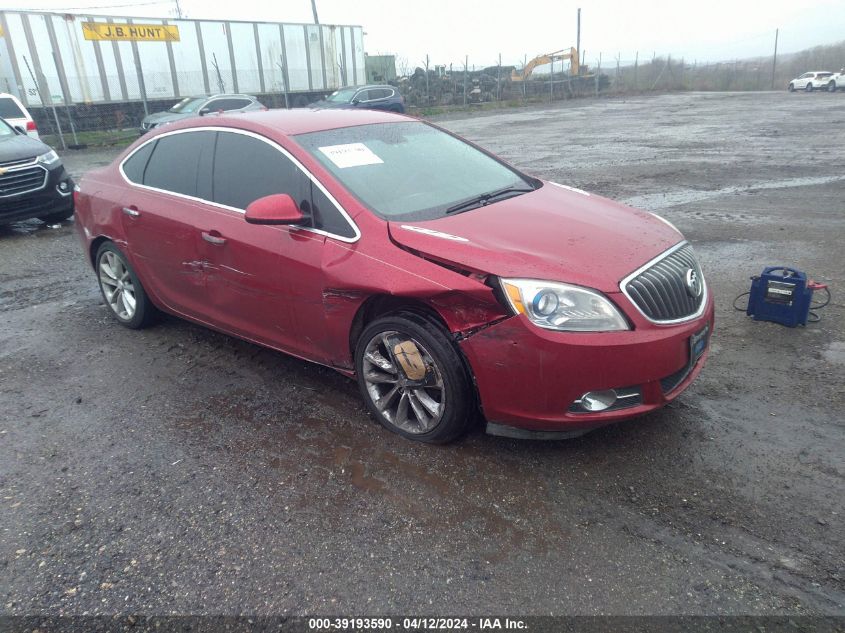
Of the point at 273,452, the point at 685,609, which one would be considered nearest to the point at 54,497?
the point at 273,452

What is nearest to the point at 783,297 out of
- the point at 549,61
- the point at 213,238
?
the point at 213,238

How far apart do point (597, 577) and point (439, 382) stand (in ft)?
3.75

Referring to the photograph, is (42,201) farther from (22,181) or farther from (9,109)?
(9,109)

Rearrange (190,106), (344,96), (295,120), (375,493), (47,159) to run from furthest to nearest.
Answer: (344,96) → (190,106) → (47,159) → (295,120) → (375,493)

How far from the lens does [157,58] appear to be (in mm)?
21969

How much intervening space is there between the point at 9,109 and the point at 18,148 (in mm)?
7866

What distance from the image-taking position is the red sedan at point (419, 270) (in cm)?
294

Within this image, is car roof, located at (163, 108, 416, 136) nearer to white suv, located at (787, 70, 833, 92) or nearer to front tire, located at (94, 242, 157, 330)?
front tire, located at (94, 242, 157, 330)

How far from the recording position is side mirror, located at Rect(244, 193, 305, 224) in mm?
3436

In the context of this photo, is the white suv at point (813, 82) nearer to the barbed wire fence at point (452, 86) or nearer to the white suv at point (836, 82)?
the white suv at point (836, 82)

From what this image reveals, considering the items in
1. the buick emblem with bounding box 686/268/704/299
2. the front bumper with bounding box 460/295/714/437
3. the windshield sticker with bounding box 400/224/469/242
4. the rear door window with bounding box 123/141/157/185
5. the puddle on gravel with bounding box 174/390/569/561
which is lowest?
the puddle on gravel with bounding box 174/390/569/561

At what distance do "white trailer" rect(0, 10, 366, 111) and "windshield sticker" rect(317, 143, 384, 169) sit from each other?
63.7 ft

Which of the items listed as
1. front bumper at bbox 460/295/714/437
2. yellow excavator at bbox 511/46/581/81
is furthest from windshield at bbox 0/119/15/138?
yellow excavator at bbox 511/46/581/81

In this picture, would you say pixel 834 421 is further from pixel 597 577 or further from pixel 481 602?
pixel 481 602
